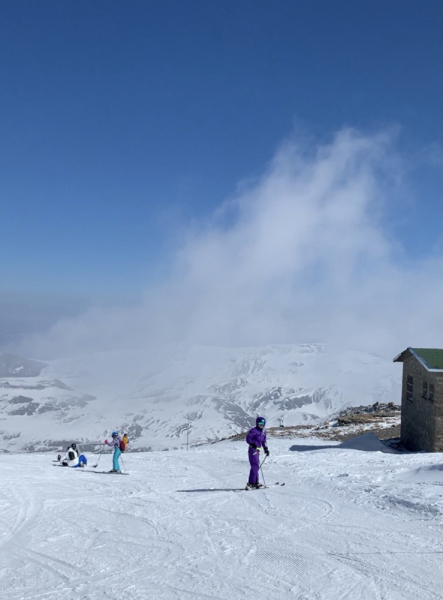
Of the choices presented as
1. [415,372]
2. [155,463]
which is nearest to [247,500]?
[155,463]

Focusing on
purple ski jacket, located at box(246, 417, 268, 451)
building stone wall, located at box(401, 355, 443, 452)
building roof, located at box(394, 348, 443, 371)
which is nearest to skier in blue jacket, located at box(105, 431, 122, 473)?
purple ski jacket, located at box(246, 417, 268, 451)

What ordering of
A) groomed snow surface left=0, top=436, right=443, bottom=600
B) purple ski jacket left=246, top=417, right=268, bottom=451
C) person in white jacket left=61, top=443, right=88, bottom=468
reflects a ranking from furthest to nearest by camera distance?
person in white jacket left=61, top=443, right=88, bottom=468, purple ski jacket left=246, top=417, right=268, bottom=451, groomed snow surface left=0, top=436, right=443, bottom=600

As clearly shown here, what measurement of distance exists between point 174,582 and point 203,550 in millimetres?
1251

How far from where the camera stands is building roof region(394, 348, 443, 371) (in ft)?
67.4

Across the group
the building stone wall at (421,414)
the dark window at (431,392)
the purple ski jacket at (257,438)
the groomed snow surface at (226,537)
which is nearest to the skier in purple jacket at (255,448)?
the purple ski jacket at (257,438)

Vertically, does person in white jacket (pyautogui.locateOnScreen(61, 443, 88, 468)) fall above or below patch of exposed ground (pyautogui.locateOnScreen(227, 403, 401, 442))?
below

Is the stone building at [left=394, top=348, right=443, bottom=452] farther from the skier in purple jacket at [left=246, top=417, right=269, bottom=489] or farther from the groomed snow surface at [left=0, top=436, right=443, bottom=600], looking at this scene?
the skier in purple jacket at [left=246, top=417, right=269, bottom=489]

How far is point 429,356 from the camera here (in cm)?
2169

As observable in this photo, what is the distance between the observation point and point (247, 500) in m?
10.5

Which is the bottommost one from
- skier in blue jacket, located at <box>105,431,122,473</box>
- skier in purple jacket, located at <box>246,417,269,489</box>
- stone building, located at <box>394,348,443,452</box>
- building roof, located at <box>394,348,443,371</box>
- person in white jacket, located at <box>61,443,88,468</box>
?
person in white jacket, located at <box>61,443,88,468</box>

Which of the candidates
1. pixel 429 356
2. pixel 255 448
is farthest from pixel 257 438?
pixel 429 356

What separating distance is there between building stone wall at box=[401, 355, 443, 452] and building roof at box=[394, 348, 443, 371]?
0.91 ft

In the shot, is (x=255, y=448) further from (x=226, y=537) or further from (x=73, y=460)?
(x=73, y=460)

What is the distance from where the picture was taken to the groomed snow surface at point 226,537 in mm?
5762
